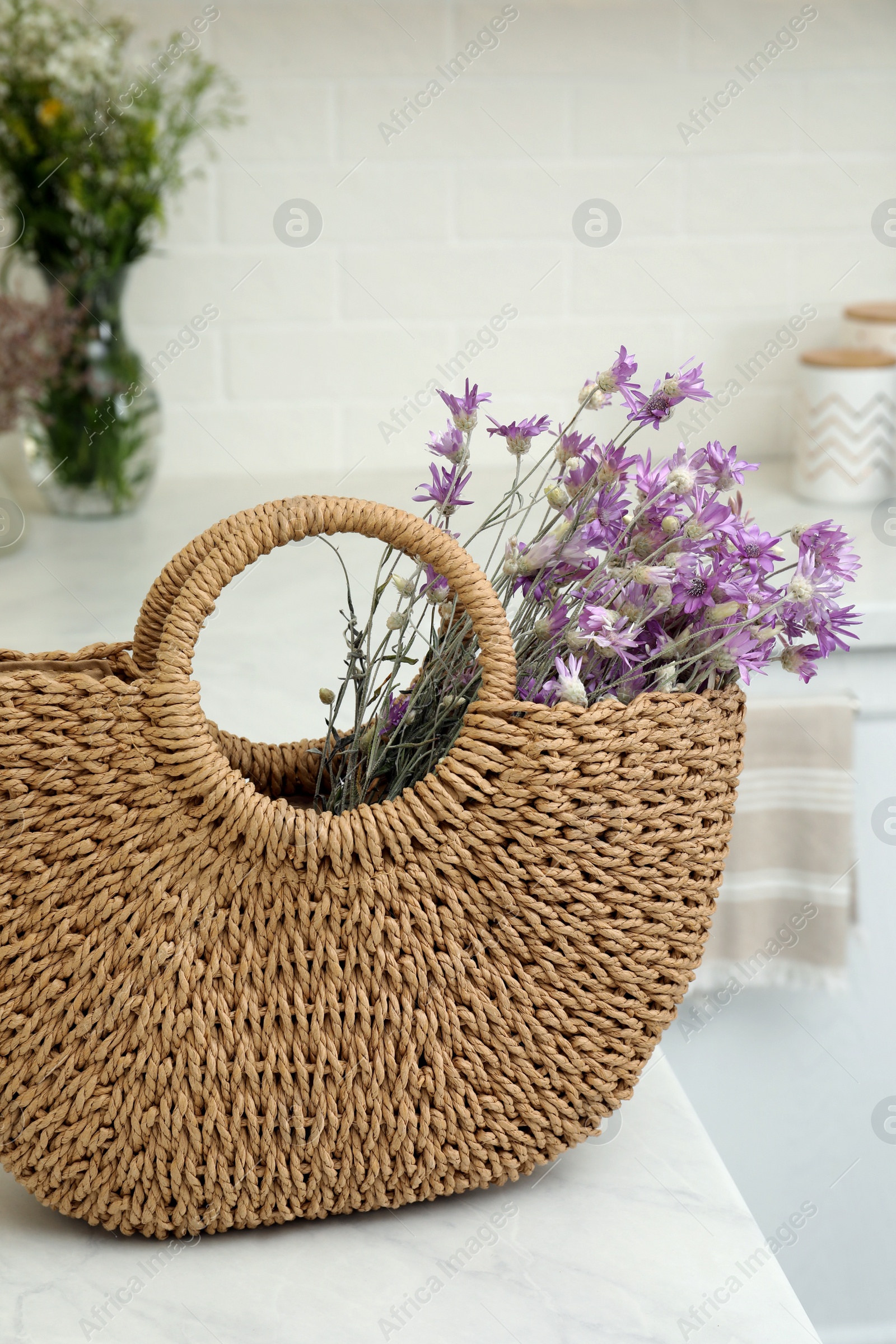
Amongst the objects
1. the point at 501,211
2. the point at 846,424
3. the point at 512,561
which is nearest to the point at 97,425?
the point at 501,211

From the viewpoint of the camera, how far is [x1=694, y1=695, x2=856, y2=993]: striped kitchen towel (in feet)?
3.91

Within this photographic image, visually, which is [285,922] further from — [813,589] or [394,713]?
[813,589]

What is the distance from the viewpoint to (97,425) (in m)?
1.47

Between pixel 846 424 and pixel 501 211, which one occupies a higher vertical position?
pixel 501 211

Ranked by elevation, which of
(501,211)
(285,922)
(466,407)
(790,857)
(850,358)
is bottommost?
(790,857)

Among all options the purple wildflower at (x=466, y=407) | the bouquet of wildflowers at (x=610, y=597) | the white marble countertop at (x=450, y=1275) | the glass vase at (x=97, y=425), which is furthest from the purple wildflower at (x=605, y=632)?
the glass vase at (x=97, y=425)

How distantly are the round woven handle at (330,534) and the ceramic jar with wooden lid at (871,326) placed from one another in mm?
1284

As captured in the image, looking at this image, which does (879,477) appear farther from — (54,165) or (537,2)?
(54,165)

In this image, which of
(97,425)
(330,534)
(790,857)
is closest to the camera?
(330,534)

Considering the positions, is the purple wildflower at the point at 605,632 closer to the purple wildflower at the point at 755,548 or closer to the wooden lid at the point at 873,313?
the purple wildflower at the point at 755,548

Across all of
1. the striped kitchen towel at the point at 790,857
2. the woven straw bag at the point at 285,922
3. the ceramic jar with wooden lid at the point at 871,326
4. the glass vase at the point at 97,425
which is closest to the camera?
the woven straw bag at the point at 285,922

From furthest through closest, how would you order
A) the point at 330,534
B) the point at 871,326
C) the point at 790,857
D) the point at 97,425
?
the point at 871,326 < the point at 97,425 < the point at 790,857 < the point at 330,534

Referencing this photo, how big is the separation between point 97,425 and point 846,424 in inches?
37.7

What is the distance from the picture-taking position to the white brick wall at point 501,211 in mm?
1530
